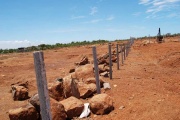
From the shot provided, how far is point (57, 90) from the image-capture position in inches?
310

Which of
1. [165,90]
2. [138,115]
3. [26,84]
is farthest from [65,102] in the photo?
[26,84]

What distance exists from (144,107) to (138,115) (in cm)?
38

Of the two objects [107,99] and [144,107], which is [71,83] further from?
[144,107]

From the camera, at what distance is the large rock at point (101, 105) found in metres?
6.67

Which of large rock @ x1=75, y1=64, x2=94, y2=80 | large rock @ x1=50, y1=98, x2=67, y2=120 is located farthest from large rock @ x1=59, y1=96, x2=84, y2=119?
large rock @ x1=75, y1=64, x2=94, y2=80

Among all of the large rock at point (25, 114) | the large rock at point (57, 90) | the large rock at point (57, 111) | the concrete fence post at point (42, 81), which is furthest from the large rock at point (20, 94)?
the concrete fence post at point (42, 81)

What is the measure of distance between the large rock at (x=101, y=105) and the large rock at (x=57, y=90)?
55.6 inches

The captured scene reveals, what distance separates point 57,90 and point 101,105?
68.8 inches

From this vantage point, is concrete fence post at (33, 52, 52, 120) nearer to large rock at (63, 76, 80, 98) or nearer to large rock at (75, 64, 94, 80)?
large rock at (63, 76, 80, 98)

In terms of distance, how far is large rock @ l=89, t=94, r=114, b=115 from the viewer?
6.67 meters

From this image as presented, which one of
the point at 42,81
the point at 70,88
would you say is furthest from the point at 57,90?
the point at 42,81

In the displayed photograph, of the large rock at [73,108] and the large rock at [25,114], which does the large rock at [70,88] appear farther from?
the large rock at [25,114]

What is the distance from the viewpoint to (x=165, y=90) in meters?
8.62

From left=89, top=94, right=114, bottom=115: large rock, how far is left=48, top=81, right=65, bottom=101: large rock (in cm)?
141
